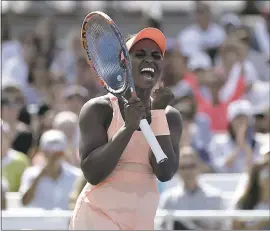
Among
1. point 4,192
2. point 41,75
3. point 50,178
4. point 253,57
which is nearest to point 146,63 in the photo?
point 4,192

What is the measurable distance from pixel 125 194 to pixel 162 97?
1.65 ft

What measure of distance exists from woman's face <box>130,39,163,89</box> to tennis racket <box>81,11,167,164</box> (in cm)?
8

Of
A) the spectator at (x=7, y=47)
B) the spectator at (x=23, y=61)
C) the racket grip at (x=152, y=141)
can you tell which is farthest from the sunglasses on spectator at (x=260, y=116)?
the racket grip at (x=152, y=141)

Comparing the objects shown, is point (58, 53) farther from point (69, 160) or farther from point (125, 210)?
point (125, 210)

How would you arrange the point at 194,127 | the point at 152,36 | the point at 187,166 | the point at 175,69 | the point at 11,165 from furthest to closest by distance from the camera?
the point at 175,69 < the point at 194,127 < the point at 11,165 < the point at 187,166 < the point at 152,36

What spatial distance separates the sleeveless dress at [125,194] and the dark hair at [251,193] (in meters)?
3.16

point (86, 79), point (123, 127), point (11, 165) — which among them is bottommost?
point (11, 165)

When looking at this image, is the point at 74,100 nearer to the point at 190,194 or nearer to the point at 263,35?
the point at 190,194

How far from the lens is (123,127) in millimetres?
4512

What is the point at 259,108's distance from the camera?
1017 centimetres

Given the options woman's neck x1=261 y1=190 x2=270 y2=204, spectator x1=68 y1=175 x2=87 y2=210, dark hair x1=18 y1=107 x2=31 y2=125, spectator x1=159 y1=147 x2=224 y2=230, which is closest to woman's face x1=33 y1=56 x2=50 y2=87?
dark hair x1=18 y1=107 x2=31 y2=125

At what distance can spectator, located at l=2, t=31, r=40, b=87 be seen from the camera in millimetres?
12120

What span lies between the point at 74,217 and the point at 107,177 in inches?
10.9

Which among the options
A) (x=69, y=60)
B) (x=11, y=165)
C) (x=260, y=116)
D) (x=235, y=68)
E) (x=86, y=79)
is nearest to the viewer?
(x=11, y=165)
